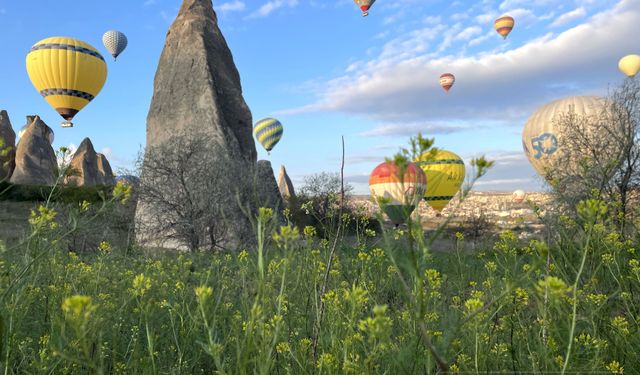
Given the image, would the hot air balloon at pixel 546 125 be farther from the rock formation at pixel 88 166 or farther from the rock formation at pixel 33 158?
the rock formation at pixel 33 158

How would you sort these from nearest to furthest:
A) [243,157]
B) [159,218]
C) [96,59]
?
[159,218] < [243,157] < [96,59]

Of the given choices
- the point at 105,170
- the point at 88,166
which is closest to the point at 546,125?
the point at 88,166

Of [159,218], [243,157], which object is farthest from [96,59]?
[159,218]

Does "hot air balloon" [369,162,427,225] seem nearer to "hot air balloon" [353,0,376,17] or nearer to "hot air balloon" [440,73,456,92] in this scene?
"hot air balloon" [353,0,376,17]

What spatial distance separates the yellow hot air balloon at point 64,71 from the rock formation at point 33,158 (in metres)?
6.67

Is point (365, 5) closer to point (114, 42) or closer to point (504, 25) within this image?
point (504, 25)

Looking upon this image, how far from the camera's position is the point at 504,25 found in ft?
122

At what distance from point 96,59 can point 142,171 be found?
16.5m

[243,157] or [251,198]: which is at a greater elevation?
[243,157]

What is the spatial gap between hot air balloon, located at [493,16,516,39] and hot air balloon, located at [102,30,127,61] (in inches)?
1240

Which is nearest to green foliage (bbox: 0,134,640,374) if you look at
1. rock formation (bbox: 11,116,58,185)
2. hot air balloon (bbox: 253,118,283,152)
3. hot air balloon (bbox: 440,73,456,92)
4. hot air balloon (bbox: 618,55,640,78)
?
rock formation (bbox: 11,116,58,185)

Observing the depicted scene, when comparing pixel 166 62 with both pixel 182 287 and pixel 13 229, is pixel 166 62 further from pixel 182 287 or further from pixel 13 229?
pixel 182 287

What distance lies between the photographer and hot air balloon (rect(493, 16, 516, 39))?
37.2 m

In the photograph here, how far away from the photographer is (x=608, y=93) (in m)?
17.2
